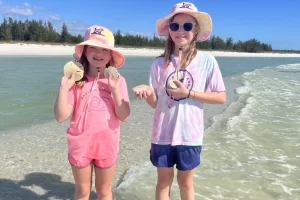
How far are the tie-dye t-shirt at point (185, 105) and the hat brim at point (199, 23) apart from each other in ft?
0.68

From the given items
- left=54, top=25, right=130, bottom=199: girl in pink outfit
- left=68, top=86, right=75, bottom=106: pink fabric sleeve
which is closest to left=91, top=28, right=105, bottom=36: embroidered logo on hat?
left=54, top=25, right=130, bottom=199: girl in pink outfit

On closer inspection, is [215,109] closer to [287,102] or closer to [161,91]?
[287,102]

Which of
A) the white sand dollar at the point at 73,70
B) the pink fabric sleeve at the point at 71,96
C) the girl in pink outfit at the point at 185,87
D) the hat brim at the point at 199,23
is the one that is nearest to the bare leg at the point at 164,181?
the girl in pink outfit at the point at 185,87

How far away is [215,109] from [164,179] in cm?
581

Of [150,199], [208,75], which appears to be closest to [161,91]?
[208,75]

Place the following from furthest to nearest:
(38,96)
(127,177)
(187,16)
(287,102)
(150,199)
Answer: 1. (287,102)
2. (38,96)
3. (127,177)
4. (150,199)
5. (187,16)

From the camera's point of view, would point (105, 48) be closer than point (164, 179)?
Yes

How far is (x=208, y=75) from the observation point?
2682 millimetres

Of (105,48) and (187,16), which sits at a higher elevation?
(187,16)

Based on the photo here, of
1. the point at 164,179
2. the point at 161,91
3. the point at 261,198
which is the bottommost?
the point at 261,198

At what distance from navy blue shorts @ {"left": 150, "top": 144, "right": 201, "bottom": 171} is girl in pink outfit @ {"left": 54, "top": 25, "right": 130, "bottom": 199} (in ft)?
1.13

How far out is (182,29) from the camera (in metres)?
2.64

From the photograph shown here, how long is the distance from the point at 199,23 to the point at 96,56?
0.88 m

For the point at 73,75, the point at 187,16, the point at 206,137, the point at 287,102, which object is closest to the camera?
the point at 73,75
